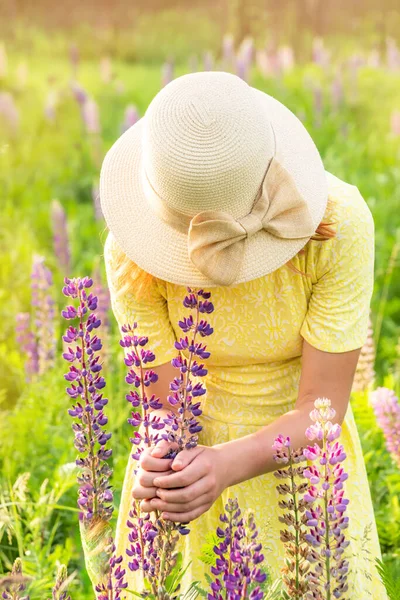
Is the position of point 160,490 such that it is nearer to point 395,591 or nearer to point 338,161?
point 395,591

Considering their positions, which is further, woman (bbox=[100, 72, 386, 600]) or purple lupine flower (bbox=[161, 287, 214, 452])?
woman (bbox=[100, 72, 386, 600])

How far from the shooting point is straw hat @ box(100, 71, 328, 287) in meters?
1.57

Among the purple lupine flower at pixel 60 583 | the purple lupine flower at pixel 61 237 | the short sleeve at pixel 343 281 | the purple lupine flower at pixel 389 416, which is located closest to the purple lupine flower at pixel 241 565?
the purple lupine flower at pixel 60 583

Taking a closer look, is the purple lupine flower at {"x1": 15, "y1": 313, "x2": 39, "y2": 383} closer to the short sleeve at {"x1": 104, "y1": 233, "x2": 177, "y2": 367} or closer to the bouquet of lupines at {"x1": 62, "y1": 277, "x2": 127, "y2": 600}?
the short sleeve at {"x1": 104, "y1": 233, "x2": 177, "y2": 367}

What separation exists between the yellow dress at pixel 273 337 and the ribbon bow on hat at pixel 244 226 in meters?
0.12

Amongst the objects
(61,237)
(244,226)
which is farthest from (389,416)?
(61,237)

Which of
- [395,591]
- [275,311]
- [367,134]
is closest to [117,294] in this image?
[275,311]

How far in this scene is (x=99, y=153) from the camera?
6391 mm

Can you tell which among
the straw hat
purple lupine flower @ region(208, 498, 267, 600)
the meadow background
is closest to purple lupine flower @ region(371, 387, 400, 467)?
the meadow background

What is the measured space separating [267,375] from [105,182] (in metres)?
0.55

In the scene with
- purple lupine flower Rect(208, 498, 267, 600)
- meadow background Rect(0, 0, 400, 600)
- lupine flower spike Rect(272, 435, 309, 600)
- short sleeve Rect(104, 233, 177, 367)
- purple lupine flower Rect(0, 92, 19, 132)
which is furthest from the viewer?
purple lupine flower Rect(0, 92, 19, 132)

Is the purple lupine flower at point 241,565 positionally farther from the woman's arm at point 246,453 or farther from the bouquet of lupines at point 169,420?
the woman's arm at point 246,453

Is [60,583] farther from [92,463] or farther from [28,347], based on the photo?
[28,347]

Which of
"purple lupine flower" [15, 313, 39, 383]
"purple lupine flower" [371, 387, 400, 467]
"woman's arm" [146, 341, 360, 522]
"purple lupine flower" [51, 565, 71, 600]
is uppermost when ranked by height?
"purple lupine flower" [51, 565, 71, 600]
